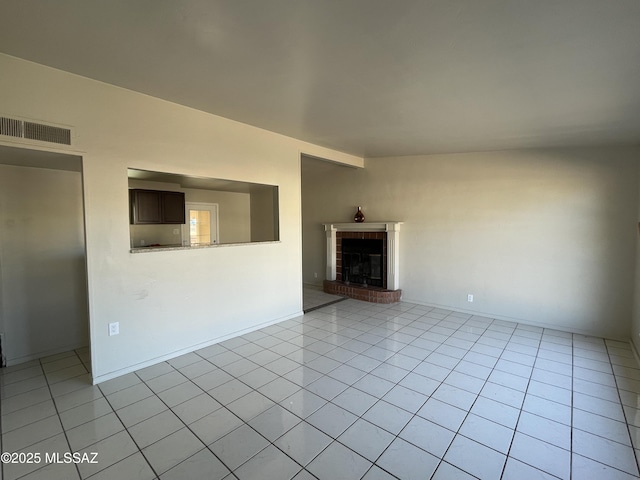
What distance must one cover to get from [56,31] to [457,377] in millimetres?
3903

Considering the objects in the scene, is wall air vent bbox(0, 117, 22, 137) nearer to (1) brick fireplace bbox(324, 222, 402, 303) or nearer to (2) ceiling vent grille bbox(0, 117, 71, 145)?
(2) ceiling vent grille bbox(0, 117, 71, 145)

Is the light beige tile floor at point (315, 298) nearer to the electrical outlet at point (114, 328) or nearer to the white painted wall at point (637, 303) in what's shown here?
the electrical outlet at point (114, 328)

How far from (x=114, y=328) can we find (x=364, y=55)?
3.02 metres

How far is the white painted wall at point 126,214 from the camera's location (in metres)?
2.44

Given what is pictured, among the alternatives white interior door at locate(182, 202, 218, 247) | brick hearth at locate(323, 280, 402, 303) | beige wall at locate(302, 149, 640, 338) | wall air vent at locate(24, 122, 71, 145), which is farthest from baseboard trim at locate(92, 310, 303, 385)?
beige wall at locate(302, 149, 640, 338)

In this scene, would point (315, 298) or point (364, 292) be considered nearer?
point (364, 292)

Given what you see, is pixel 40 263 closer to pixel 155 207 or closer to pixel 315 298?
pixel 155 207

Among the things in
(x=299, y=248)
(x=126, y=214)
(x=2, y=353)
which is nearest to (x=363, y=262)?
(x=299, y=248)

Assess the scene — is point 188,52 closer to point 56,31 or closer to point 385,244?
point 56,31

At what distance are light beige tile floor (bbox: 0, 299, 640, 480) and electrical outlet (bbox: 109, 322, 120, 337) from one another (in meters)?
0.41

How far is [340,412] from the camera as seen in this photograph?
7.32ft

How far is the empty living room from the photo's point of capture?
175 centimetres

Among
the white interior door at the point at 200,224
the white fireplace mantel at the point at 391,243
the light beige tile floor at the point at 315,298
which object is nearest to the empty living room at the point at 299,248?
the white fireplace mantel at the point at 391,243

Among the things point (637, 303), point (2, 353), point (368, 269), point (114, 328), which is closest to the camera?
point (114, 328)
